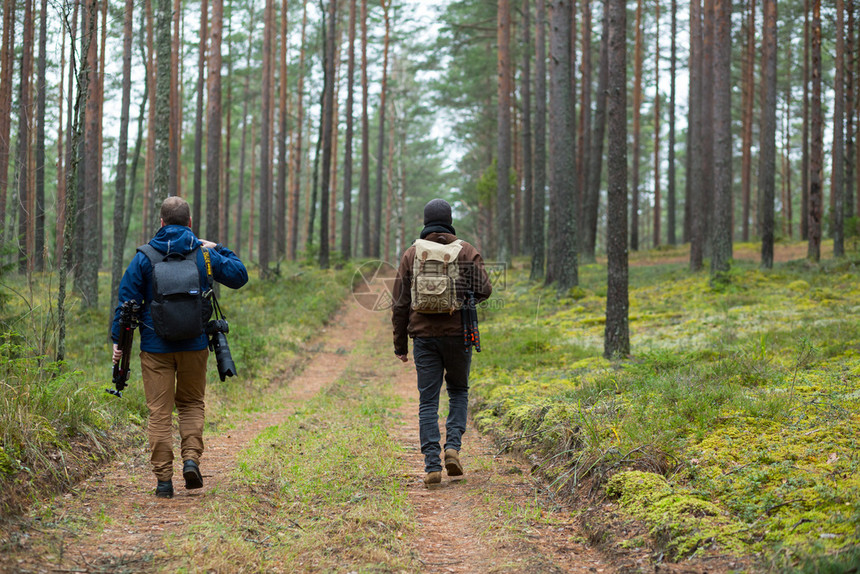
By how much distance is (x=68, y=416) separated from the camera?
5539 mm

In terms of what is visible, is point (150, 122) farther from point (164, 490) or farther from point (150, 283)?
point (164, 490)

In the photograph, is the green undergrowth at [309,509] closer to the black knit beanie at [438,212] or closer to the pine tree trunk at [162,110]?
the black knit beanie at [438,212]

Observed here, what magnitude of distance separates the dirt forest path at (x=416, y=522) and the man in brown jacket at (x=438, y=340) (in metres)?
0.39

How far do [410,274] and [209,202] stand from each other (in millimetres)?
14614

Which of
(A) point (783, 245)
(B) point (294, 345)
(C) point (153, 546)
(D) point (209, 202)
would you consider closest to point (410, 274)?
(C) point (153, 546)

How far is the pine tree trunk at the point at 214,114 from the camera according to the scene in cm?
1753

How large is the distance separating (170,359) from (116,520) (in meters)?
1.25

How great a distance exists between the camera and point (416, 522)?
451cm

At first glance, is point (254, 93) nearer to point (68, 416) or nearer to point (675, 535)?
point (68, 416)

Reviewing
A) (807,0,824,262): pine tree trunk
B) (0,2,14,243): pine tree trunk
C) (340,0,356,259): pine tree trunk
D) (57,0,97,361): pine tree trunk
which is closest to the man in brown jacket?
(57,0,97,361): pine tree trunk

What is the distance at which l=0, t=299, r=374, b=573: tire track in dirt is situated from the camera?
11.1 feet

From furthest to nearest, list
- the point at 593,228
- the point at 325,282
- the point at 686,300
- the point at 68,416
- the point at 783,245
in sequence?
the point at 783,245 → the point at 593,228 → the point at 325,282 → the point at 686,300 → the point at 68,416

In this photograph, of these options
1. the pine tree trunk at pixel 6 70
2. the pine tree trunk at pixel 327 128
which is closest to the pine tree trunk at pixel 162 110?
the pine tree trunk at pixel 6 70

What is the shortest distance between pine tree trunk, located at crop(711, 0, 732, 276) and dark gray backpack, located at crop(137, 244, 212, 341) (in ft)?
49.2
